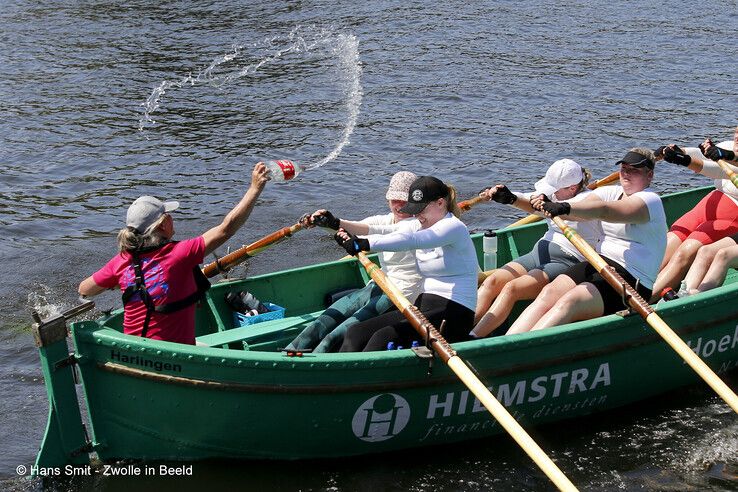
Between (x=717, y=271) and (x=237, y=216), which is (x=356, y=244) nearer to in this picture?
(x=237, y=216)

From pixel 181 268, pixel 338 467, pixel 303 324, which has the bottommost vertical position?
pixel 338 467

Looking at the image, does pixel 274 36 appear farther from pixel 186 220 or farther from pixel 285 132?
pixel 186 220

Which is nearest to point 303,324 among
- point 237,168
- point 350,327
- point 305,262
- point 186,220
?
point 350,327

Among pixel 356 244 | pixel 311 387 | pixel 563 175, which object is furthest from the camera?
pixel 563 175

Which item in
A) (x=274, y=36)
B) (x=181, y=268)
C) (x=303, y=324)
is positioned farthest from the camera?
(x=274, y=36)

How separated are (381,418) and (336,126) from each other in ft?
39.6

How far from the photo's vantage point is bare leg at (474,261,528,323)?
372 inches

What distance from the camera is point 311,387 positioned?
7.98m

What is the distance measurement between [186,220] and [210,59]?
931 cm

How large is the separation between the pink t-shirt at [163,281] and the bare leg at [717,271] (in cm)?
497

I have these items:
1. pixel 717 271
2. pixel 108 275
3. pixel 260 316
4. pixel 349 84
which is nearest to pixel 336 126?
pixel 349 84

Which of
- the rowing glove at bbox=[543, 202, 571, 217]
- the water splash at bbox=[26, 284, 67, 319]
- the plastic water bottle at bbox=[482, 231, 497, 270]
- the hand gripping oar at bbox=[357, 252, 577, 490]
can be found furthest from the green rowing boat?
the water splash at bbox=[26, 284, 67, 319]

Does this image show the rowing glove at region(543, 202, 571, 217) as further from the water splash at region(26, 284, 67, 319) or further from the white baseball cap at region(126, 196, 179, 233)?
the water splash at region(26, 284, 67, 319)

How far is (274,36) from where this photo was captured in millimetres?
25953
